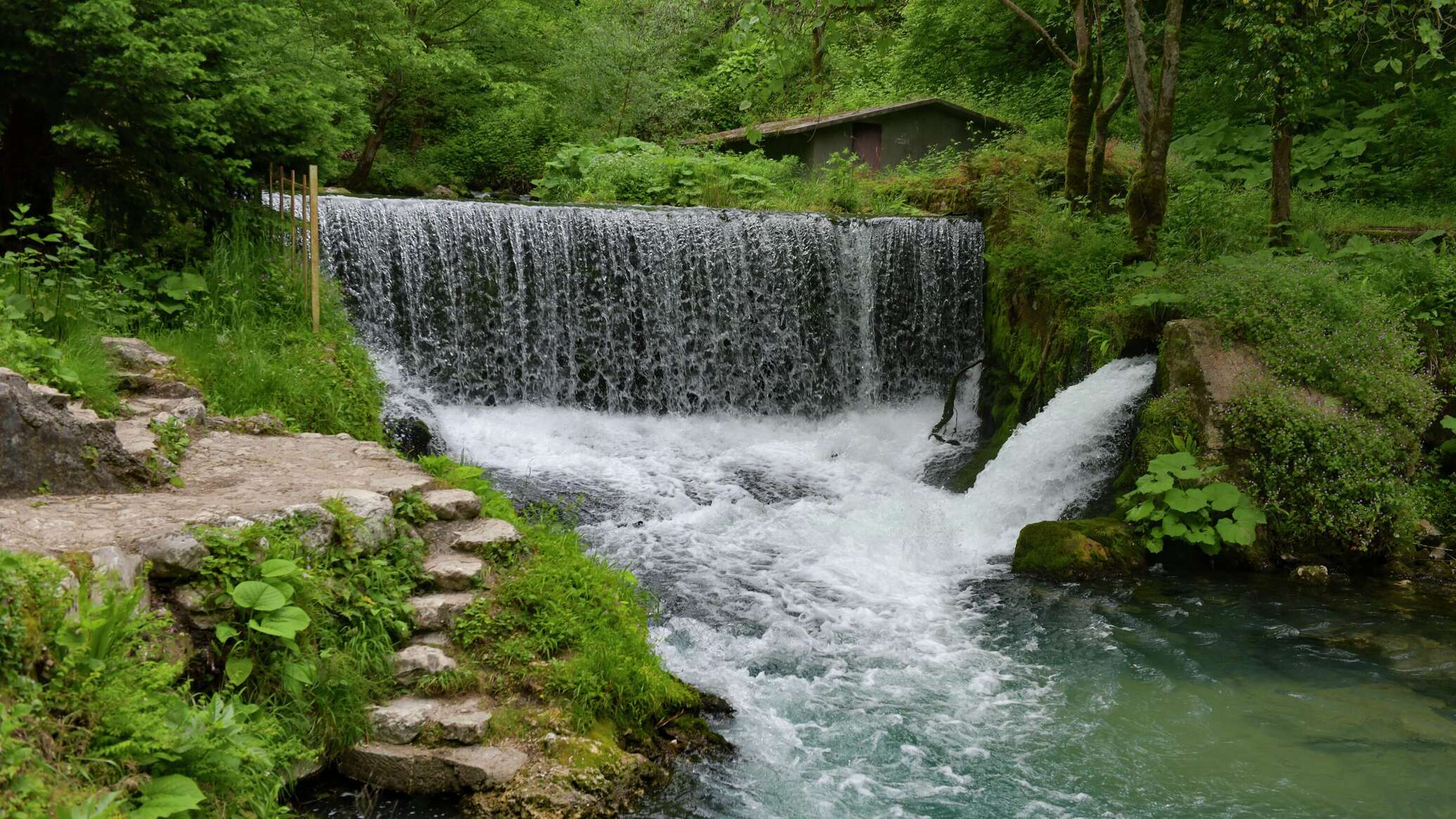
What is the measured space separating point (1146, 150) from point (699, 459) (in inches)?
233

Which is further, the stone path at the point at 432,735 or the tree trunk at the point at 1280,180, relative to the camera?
the tree trunk at the point at 1280,180

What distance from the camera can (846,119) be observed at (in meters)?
19.7

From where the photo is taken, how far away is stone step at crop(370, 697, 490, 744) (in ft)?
14.8

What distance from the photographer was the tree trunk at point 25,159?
8.08m

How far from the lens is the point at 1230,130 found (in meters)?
15.0

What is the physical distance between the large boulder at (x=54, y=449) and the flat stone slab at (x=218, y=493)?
0.33ft

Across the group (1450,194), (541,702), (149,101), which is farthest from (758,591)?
(1450,194)

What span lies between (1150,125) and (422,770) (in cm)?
1034

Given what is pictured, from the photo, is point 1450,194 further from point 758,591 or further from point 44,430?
point 44,430

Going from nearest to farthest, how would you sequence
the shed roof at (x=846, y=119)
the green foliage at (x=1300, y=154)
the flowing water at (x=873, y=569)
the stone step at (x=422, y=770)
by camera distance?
the stone step at (x=422, y=770) → the flowing water at (x=873, y=569) → the green foliage at (x=1300, y=154) → the shed roof at (x=846, y=119)

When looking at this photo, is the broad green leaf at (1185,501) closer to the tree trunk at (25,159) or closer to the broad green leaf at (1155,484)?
the broad green leaf at (1155,484)

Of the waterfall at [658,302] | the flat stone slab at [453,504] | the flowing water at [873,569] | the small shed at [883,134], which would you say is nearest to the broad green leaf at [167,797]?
the flowing water at [873,569]

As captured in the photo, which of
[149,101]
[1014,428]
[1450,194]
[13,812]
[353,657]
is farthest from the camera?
[1450,194]

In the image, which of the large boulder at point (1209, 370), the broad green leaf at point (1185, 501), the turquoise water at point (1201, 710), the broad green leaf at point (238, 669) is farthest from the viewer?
the large boulder at point (1209, 370)
